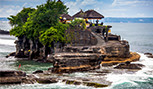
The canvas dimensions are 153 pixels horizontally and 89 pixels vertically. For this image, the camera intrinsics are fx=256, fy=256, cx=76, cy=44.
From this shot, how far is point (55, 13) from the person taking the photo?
67625mm

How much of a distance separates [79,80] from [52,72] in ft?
26.2

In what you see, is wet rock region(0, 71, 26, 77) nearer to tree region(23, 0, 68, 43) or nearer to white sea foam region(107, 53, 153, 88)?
white sea foam region(107, 53, 153, 88)

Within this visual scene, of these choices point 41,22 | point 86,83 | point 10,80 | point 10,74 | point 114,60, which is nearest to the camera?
point 86,83

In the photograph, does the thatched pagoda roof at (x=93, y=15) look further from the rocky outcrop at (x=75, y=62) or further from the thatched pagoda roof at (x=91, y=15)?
the rocky outcrop at (x=75, y=62)

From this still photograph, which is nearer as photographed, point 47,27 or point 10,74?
point 10,74

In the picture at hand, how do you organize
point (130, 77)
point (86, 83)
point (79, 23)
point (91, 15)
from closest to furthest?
point (86, 83), point (130, 77), point (79, 23), point (91, 15)

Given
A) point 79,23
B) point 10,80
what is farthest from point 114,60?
point 10,80

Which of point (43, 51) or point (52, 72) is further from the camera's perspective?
point (43, 51)

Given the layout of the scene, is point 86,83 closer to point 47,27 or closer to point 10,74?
point 10,74

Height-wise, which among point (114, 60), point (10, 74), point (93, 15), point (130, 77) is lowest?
point (130, 77)

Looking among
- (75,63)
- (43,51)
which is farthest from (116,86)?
(43,51)

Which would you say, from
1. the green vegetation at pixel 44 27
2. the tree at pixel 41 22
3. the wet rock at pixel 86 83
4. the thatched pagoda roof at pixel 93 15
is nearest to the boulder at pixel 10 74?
the wet rock at pixel 86 83

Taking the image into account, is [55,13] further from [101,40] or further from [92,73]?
[92,73]

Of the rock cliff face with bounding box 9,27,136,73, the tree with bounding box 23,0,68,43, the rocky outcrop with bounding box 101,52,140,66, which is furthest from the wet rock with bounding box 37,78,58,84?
the tree with bounding box 23,0,68,43
